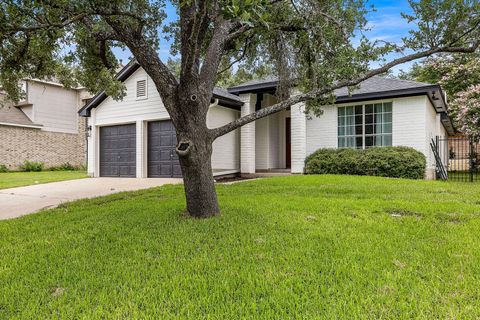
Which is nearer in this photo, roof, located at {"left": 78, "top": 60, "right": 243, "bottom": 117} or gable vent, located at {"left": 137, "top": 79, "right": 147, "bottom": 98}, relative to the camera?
roof, located at {"left": 78, "top": 60, "right": 243, "bottom": 117}

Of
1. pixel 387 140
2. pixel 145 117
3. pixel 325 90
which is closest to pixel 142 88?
pixel 145 117

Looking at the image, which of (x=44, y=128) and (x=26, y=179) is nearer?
(x=26, y=179)

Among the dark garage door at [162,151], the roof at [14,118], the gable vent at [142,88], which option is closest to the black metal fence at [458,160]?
the dark garage door at [162,151]

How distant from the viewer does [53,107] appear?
2261cm

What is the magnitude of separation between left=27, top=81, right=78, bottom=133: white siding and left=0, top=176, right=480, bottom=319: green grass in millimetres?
18995

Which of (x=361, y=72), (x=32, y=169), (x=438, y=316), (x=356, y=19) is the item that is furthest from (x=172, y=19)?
(x=32, y=169)

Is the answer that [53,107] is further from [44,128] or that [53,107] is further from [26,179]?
[26,179]

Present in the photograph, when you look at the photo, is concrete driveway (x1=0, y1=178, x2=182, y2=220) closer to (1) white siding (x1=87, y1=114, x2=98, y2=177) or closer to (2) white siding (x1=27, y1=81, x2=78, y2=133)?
(1) white siding (x1=87, y1=114, x2=98, y2=177)

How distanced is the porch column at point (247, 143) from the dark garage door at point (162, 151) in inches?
107

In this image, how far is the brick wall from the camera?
1981 cm

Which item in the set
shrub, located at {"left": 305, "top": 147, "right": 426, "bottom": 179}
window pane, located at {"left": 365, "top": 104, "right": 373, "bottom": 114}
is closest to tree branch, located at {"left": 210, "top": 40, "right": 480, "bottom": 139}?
shrub, located at {"left": 305, "top": 147, "right": 426, "bottom": 179}

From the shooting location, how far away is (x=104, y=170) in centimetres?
1490

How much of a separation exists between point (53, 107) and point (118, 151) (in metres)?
11.5

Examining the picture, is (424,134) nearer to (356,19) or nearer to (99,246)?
(356,19)
